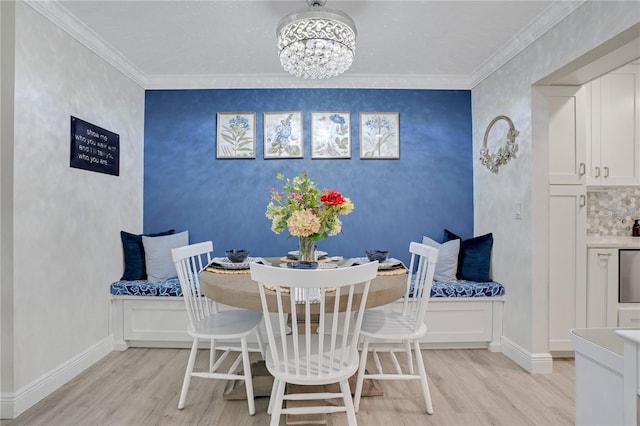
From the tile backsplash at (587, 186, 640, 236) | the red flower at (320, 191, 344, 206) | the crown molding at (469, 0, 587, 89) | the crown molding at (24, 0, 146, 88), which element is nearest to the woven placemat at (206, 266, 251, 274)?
the red flower at (320, 191, 344, 206)

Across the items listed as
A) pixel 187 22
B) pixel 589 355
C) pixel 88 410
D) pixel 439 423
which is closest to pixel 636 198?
pixel 439 423

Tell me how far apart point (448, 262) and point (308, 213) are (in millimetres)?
1806

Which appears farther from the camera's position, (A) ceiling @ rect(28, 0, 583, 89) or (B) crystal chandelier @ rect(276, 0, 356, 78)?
(A) ceiling @ rect(28, 0, 583, 89)

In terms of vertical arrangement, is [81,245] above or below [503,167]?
below

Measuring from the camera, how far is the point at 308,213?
194cm

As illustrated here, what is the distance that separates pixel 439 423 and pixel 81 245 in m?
2.78

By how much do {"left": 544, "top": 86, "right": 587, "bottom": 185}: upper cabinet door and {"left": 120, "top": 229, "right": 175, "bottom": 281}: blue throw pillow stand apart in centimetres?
357

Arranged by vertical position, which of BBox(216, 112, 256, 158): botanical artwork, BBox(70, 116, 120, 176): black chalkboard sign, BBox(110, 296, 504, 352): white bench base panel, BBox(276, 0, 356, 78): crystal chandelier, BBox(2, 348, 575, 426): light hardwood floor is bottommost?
BBox(2, 348, 575, 426): light hardwood floor

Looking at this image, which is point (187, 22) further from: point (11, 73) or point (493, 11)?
point (493, 11)

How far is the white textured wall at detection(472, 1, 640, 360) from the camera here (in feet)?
7.11

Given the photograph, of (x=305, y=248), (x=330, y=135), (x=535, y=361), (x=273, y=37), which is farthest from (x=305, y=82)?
(x=535, y=361)

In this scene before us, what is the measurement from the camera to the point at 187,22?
251 cm

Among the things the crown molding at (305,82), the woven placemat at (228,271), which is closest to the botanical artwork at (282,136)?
the crown molding at (305,82)

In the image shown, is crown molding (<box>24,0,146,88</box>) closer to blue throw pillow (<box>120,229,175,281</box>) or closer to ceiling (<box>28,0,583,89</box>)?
ceiling (<box>28,0,583,89</box>)
